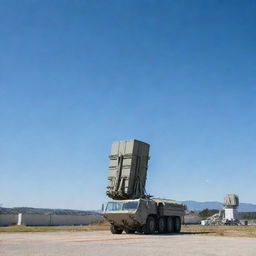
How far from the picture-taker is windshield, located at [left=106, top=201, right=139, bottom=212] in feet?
76.5

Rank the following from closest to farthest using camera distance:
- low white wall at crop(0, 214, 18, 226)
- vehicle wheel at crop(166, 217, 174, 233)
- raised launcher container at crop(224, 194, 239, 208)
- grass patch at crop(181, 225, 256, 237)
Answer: grass patch at crop(181, 225, 256, 237), vehicle wheel at crop(166, 217, 174, 233), low white wall at crop(0, 214, 18, 226), raised launcher container at crop(224, 194, 239, 208)

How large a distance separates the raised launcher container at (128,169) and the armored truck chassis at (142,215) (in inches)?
43.6

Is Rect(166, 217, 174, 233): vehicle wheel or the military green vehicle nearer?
the military green vehicle

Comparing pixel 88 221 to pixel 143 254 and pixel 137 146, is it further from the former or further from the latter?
pixel 143 254

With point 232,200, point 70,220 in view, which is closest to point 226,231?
point 70,220

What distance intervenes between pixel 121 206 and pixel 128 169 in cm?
253

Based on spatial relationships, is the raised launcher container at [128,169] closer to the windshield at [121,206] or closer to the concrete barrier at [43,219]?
the windshield at [121,206]

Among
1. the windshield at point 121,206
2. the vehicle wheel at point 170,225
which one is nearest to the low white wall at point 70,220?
the vehicle wheel at point 170,225

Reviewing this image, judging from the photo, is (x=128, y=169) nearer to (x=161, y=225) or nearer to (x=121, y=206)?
(x=121, y=206)

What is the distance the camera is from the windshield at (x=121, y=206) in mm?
23303

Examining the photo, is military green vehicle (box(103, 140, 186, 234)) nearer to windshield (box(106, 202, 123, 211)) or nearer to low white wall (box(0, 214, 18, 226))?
windshield (box(106, 202, 123, 211))

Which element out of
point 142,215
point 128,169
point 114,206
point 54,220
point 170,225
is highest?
point 128,169

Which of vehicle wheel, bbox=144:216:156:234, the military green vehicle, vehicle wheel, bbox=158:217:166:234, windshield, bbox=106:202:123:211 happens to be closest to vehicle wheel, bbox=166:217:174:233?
the military green vehicle

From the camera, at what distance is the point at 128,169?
25.3 meters
